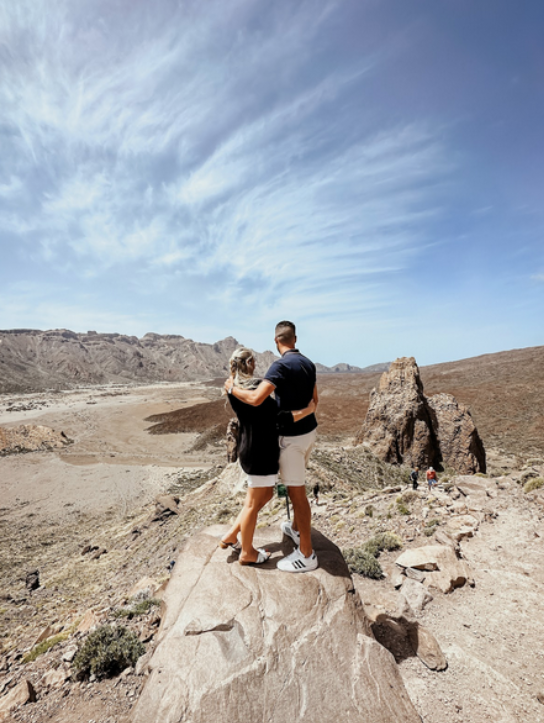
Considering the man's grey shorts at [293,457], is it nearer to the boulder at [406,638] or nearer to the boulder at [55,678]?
the boulder at [406,638]

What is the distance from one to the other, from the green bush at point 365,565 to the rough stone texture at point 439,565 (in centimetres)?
45

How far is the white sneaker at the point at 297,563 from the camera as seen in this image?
13.4 ft

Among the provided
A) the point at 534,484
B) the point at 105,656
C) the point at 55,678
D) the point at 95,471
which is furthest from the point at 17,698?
the point at 95,471

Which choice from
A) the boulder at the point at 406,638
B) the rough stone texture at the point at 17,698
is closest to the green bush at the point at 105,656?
the rough stone texture at the point at 17,698

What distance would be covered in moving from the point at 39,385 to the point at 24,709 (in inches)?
5867

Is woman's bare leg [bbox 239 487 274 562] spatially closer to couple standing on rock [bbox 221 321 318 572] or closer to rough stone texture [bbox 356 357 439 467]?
couple standing on rock [bbox 221 321 318 572]

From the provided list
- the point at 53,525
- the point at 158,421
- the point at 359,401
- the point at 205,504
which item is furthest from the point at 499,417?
the point at 158,421

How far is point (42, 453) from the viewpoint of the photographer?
3469cm

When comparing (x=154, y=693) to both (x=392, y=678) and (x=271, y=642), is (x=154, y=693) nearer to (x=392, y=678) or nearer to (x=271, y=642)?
(x=271, y=642)

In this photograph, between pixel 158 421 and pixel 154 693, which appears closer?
pixel 154 693

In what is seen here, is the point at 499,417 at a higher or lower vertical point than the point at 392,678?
lower

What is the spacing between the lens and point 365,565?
680 centimetres

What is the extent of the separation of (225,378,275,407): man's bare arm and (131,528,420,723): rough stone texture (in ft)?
6.86

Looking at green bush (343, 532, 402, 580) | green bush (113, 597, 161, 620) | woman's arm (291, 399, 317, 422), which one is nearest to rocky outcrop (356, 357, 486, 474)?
green bush (343, 532, 402, 580)
